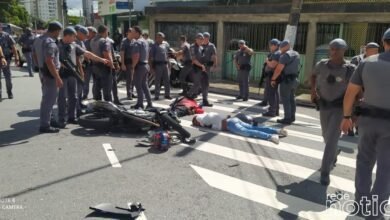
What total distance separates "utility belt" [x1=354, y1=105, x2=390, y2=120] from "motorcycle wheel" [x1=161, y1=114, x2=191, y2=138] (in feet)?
10.5

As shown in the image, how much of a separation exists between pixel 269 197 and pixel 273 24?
37.4 feet

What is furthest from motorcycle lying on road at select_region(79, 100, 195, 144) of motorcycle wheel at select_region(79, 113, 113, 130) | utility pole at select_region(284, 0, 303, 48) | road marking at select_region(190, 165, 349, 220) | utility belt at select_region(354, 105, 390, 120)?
utility pole at select_region(284, 0, 303, 48)

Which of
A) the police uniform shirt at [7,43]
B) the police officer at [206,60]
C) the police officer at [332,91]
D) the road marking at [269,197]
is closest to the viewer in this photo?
the road marking at [269,197]

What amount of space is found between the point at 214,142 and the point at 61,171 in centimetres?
264

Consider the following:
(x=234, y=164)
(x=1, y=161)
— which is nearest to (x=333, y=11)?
(x=234, y=164)

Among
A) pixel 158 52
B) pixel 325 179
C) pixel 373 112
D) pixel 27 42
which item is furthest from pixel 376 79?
pixel 27 42

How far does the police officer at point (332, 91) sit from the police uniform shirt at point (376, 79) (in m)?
0.94

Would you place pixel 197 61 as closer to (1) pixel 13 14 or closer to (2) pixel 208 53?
(2) pixel 208 53

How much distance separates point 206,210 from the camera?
3850 millimetres

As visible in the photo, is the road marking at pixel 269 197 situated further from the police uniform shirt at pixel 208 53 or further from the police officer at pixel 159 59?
the police officer at pixel 159 59

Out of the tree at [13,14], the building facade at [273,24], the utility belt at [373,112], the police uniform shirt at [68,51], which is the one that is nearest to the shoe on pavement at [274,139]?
the utility belt at [373,112]

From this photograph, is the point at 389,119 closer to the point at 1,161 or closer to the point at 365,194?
the point at 365,194

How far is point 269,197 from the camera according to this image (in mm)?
4234

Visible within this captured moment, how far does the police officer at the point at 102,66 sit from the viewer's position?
8.41 meters
